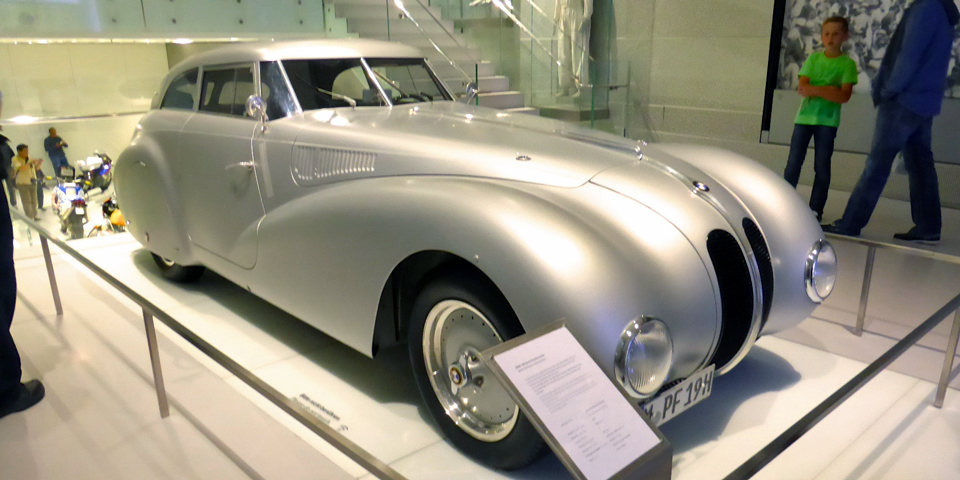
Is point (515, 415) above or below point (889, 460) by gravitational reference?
above

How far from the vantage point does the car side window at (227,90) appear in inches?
133

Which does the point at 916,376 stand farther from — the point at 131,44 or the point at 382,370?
the point at 131,44

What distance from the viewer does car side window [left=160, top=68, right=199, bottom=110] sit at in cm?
378

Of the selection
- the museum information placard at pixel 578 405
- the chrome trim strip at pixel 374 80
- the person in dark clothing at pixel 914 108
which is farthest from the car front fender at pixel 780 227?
the person in dark clothing at pixel 914 108

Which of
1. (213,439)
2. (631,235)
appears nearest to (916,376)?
(631,235)

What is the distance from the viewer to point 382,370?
2879 mm

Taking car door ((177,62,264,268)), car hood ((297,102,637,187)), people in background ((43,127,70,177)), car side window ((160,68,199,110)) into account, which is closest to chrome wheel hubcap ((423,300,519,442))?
car hood ((297,102,637,187))

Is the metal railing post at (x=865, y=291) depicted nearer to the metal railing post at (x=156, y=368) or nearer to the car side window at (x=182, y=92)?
the metal railing post at (x=156, y=368)

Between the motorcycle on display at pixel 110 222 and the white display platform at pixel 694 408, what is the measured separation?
8.78 feet

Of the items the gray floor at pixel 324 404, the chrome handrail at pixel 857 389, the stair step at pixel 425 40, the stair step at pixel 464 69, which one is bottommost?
the gray floor at pixel 324 404

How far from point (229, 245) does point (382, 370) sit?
1.06m

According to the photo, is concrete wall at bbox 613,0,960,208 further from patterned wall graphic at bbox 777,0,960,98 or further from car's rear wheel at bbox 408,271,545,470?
car's rear wheel at bbox 408,271,545,470

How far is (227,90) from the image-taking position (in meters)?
3.51

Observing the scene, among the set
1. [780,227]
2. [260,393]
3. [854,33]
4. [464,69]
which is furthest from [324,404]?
[854,33]
